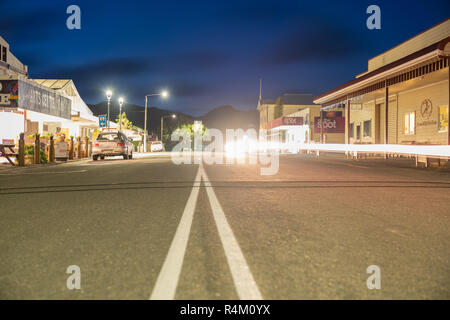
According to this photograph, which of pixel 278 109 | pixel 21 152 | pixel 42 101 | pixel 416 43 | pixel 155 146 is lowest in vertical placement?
pixel 21 152

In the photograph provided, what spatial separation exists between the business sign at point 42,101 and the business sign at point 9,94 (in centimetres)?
23

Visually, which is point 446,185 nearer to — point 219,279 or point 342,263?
point 342,263

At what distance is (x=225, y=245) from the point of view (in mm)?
3926

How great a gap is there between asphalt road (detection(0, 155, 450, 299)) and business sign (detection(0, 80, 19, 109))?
56.2ft

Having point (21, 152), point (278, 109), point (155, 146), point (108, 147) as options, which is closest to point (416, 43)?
point (108, 147)

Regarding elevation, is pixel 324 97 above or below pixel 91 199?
above

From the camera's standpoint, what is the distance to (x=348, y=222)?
5.08 metres

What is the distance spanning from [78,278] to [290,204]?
13.4 ft

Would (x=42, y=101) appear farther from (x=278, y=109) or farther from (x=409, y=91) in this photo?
(x=278, y=109)

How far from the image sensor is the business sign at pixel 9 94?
22.2 m

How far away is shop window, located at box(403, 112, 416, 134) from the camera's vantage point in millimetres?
26172

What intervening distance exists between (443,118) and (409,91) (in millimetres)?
4701
